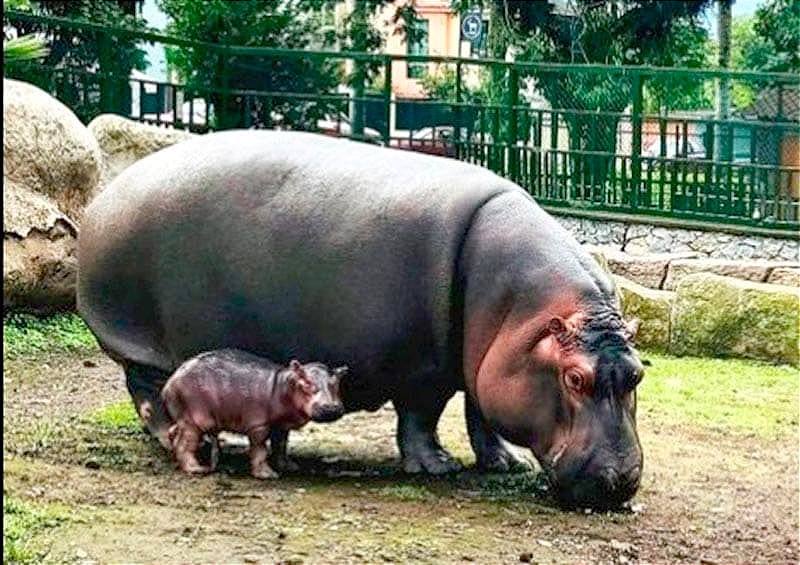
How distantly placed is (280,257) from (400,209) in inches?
19.2

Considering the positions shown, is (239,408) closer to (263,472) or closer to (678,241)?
(263,472)

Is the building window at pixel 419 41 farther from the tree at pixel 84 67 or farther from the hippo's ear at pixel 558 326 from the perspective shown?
the hippo's ear at pixel 558 326

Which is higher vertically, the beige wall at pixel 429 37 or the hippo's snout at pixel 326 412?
the beige wall at pixel 429 37

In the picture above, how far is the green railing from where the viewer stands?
12523 mm

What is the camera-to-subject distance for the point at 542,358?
17.2ft

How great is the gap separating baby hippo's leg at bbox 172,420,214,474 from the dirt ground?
6 centimetres

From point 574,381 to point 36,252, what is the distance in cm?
460

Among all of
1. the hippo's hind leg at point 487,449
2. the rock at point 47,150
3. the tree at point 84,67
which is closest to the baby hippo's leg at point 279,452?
the hippo's hind leg at point 487,449

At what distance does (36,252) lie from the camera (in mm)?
8906

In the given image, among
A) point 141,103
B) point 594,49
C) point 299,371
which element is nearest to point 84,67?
point 141,103

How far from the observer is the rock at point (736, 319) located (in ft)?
30.9

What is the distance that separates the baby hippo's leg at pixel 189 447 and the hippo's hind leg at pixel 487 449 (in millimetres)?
1022

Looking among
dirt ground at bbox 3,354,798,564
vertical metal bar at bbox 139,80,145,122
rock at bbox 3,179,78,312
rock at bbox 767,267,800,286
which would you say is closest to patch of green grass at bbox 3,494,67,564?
dirt ground at bbox 3,354,798,564

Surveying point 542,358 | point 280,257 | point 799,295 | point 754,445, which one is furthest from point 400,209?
point 799,295
